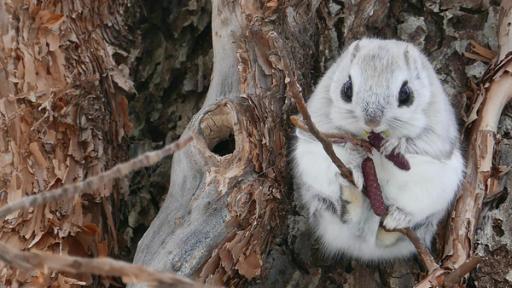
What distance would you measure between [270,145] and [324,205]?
184mm

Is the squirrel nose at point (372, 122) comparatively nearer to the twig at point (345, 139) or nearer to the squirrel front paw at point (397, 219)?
the twig at point (345, 139)

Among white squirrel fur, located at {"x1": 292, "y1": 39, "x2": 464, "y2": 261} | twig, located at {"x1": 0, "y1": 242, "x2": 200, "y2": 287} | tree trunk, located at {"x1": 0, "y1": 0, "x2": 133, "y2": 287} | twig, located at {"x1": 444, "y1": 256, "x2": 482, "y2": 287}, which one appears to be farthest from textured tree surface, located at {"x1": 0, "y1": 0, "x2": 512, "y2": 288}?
twig, located at {"x1": 0, "y1": 242, "x2": 200, "y2": 287}

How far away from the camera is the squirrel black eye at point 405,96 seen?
1760 mm

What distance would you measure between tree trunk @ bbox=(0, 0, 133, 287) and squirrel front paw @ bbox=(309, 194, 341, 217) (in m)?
0.52

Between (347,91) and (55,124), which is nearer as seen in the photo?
(347,91)

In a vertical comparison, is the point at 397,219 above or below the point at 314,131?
below

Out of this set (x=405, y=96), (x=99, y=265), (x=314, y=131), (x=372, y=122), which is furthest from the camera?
(x=405, y=96)

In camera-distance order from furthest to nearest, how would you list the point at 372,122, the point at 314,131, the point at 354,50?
the point at 354,50
the point at 372,122
the point at 314,131

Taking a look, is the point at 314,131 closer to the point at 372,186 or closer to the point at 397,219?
the point at 372,186

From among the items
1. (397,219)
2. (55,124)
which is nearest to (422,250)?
(397,219)

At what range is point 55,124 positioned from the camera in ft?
6.70

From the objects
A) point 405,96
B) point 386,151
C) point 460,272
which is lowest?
point 460,272

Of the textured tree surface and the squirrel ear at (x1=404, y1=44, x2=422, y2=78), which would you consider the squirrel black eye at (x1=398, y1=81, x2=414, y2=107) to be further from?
the textured tree surface

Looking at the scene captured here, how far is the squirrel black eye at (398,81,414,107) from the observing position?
176 cm
